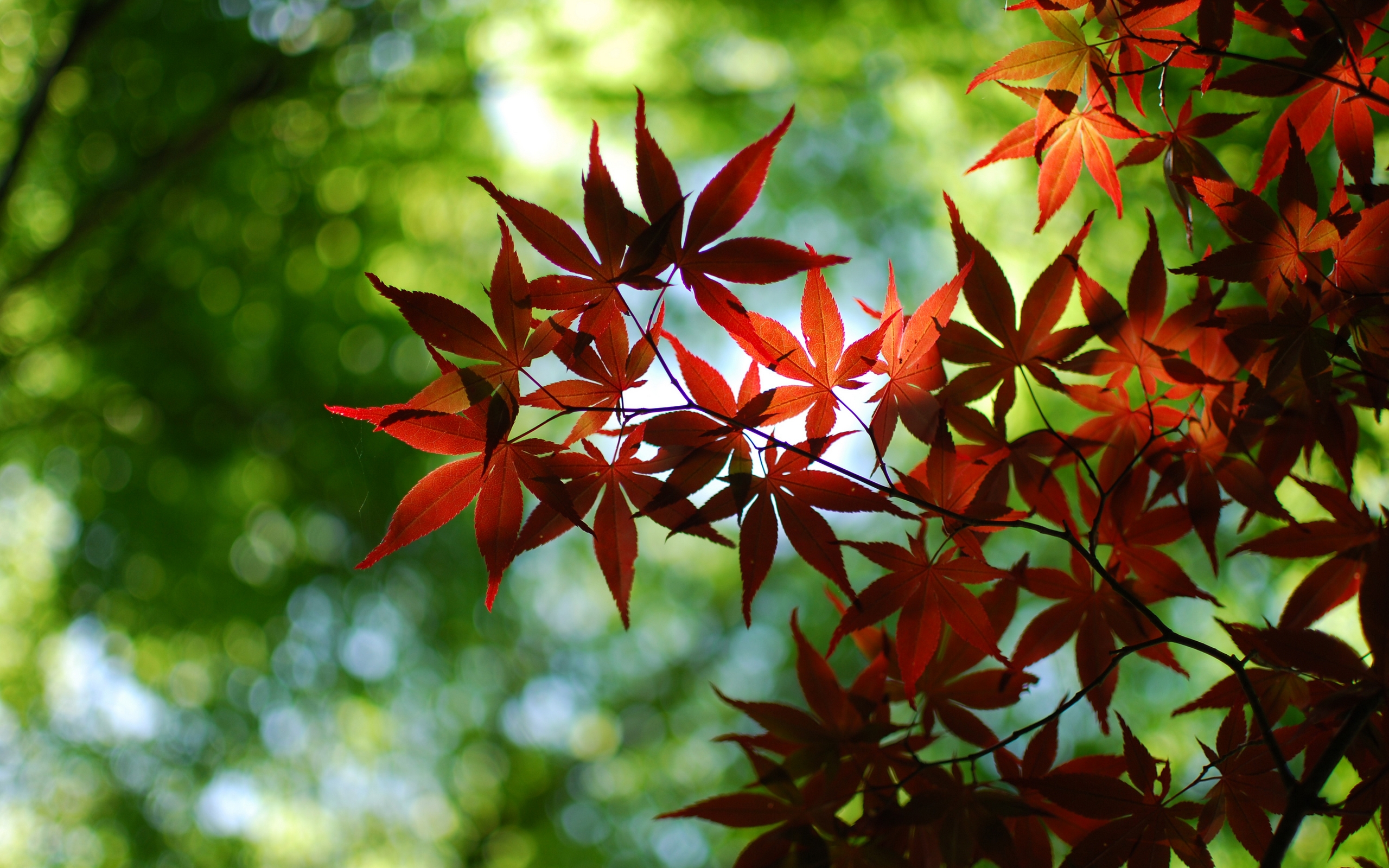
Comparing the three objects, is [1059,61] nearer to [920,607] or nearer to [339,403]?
[920,607]

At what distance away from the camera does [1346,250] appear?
16.5 inches

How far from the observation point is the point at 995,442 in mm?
492

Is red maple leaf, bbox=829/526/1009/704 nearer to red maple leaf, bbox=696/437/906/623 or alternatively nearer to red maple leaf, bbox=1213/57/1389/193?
red maple leaf, bbox=696/437/906/623

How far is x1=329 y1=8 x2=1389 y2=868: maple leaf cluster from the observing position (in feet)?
1.30

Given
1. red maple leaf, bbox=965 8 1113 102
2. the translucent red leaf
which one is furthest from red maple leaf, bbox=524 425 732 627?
red maple leaf, bbox=965 8 1113 102

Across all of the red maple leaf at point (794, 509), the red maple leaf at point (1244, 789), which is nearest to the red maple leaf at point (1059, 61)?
the red maple leaf at point (794, 509)

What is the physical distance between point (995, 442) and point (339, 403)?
7.79 ft

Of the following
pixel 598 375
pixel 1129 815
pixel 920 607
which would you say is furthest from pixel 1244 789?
pixel 598 375

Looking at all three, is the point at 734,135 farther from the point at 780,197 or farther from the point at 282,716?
the point at 282,716

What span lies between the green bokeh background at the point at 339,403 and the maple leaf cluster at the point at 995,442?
1.77m

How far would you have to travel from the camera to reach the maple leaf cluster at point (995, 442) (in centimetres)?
40

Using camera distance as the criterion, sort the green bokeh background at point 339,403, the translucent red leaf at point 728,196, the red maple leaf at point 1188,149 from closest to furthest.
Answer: the translucent red leaf at point 728,196 → the red maple leaf at point 1188,149 → the green bokeh background at point 339,403

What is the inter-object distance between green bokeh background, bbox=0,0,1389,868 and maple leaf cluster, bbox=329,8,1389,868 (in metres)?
1.77

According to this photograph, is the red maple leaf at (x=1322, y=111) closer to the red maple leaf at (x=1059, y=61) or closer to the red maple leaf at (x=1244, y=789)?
the red maple leaf at (x=1059, y=61)
